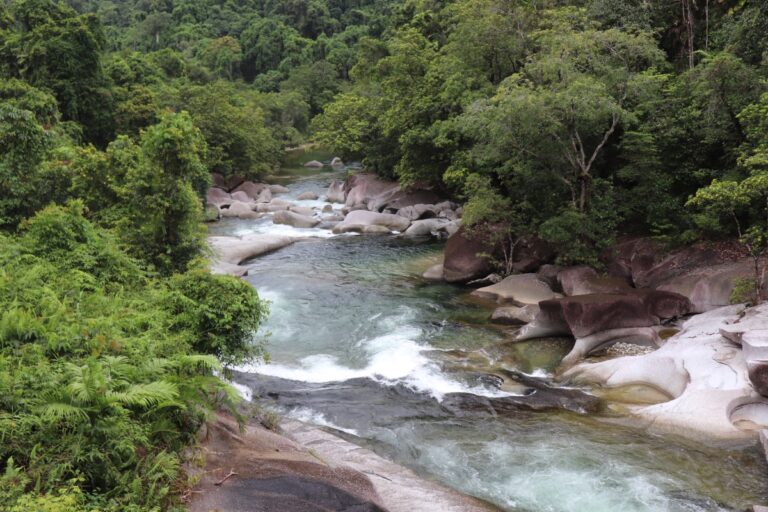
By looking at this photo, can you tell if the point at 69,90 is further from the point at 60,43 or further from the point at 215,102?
the point at 215,102

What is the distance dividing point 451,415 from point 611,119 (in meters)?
13.7

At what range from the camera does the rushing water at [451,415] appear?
369 inches

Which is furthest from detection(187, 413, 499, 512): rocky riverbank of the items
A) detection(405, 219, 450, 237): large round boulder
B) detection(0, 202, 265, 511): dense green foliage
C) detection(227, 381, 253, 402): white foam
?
detection(405, 219, 450, 237): large round boulder

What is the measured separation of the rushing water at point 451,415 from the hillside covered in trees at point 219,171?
2.95m

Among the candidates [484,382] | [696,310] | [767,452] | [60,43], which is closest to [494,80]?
[696,310]

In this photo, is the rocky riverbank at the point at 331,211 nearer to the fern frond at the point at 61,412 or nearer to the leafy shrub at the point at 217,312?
the leafy shrub at the point at 217,312

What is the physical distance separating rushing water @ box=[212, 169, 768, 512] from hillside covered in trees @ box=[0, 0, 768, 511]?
9.68 ft

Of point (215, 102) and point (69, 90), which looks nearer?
point (69, 90)

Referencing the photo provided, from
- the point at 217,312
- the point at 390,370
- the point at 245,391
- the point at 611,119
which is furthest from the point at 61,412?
the point at 611,119

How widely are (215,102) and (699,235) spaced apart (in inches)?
1307

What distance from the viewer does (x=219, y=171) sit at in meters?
41.5

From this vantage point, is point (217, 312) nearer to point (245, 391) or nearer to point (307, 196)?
point (245, 391)

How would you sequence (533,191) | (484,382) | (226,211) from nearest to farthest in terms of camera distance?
(484,382) < (533,191) < (226,211)

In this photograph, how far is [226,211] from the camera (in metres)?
36.3
